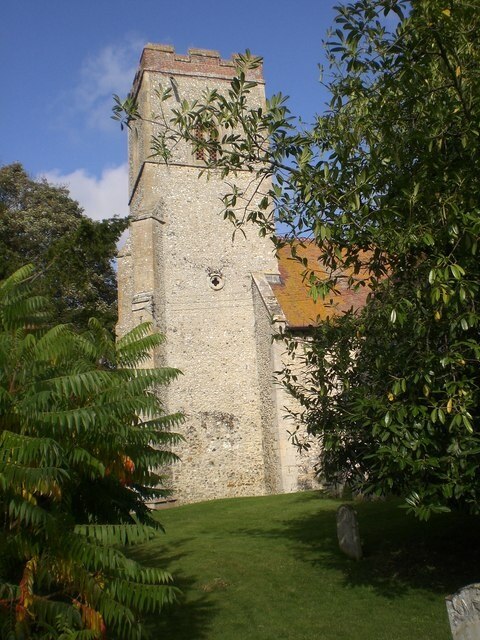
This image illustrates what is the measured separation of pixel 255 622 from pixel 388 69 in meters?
6.39

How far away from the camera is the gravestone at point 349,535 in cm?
947

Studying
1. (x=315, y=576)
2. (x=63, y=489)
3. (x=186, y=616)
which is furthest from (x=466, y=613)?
(x=315, y=576)

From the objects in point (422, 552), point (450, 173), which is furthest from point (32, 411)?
point (422, 552)

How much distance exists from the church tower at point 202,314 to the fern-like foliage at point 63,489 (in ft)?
40.8

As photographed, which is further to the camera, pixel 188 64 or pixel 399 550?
pixel 188 64

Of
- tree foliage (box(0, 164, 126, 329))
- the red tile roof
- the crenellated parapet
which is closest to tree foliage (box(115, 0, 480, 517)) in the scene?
the red tile roof

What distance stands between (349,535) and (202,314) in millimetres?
11608

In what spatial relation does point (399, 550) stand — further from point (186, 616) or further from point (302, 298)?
point (302, 298)

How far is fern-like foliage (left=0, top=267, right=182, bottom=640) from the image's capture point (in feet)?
15.4

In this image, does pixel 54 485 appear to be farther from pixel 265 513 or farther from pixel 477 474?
pixel 265 513

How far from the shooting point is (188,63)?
22828 mm

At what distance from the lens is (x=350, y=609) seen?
753cm

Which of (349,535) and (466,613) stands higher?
(466,613)

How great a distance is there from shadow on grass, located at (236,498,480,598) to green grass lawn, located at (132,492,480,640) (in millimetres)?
15
